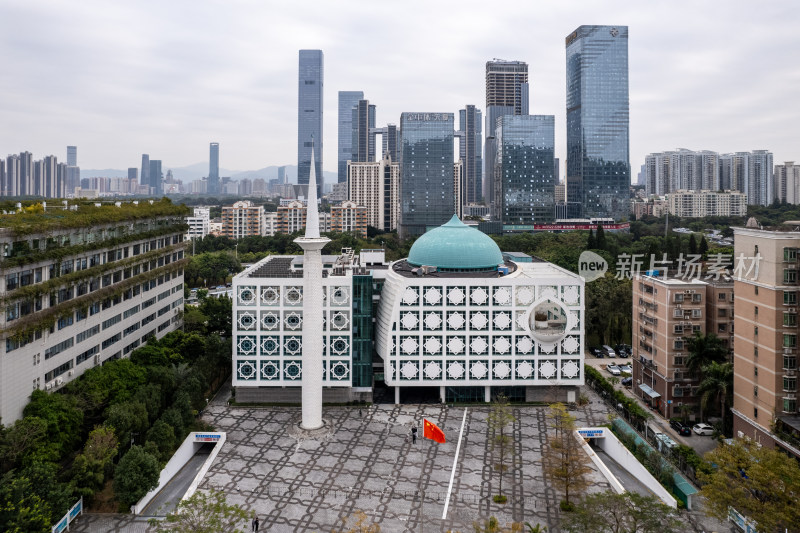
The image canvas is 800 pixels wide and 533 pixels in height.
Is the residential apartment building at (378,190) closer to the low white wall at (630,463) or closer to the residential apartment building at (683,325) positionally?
the residential apartment building at (683,325)

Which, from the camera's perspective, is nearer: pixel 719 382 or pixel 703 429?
pixel 719 382

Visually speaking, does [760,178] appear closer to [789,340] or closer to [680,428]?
[680,428]

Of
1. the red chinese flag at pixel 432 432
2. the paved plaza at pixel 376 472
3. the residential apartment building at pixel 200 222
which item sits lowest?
the paved plaza at pixel 376 472

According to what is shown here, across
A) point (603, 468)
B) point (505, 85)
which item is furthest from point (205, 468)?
point (505, 85)

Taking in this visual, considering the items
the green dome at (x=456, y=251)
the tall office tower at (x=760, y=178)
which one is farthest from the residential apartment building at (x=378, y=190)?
the green dome at (x=456, y=251)

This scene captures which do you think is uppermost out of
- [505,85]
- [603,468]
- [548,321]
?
[505,85]

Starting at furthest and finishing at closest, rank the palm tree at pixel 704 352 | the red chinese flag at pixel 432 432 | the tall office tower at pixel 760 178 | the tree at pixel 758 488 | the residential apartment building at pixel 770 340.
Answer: the tall office tower at pixel 760 178
the palm tree at pixel 704 352
the residential apartment building at pixel 770 340
the red chinese flag at pixel 432 432
the tree at pixel 758 488

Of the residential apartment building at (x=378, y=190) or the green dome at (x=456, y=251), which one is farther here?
the residential apartment building at (x=378, y=190)
